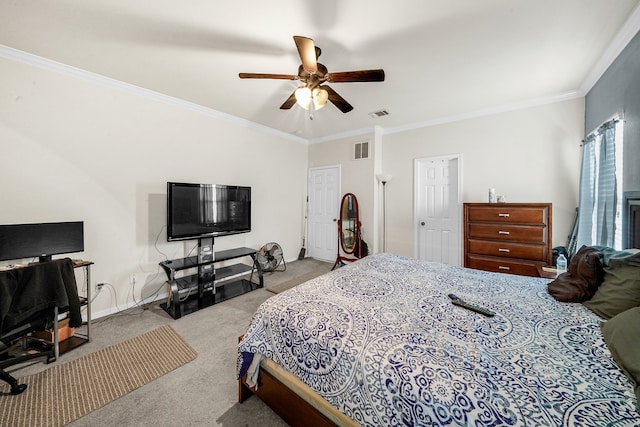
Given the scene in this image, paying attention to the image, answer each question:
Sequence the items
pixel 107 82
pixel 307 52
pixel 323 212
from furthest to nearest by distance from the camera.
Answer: pixel 323 212, pixel 107 82, pixel 307 52

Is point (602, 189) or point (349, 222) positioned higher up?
point (602, 189)

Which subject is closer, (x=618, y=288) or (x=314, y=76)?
(x=618, y=288)

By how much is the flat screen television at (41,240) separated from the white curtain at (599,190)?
15.8ft

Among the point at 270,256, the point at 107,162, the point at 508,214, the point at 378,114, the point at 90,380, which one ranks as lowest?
the point at 90,380

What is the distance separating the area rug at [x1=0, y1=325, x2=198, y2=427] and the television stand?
1.78 feet

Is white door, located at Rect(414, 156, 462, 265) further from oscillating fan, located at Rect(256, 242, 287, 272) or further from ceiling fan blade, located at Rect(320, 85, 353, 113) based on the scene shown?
oscillating fan, located at Rect(256, 242, 287, 272)

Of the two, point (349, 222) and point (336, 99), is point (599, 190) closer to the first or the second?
point (336, 99)

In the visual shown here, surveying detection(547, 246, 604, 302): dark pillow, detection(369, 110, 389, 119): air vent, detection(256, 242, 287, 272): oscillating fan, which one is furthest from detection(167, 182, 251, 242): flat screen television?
detection(547, 246, 604, 302): dark pillow

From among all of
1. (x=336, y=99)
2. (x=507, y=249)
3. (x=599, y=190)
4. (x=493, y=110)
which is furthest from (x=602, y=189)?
(x=336, y=99)

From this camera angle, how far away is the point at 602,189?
2.18m

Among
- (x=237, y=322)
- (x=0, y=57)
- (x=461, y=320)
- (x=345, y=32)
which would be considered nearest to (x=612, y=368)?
(x=461, y=320)

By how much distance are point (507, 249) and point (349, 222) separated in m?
2.45

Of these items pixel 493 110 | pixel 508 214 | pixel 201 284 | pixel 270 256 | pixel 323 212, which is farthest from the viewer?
pixel 323 212

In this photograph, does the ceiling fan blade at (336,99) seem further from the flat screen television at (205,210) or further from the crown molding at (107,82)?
the crown molding at (107,82)
